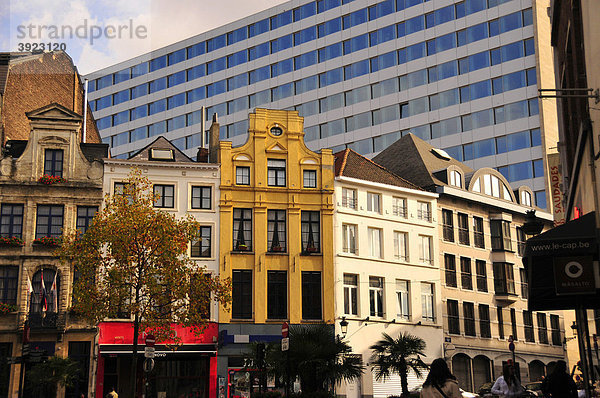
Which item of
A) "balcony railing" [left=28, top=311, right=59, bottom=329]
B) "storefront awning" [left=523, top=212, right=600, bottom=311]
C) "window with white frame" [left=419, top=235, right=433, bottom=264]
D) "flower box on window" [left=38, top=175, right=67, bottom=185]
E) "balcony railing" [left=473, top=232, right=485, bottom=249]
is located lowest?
"storefront awning" [left=523, top=212, right=600, bottom=311]

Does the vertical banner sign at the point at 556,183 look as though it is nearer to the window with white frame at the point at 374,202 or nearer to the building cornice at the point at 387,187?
the building cornice at the point at 387,187

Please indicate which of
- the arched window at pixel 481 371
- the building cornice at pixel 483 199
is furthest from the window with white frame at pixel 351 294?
the arched window at pixel 481 371

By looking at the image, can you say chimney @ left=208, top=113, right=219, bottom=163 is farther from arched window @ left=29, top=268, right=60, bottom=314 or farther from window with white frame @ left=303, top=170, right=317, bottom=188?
arched window @ left=29, top=268, right=60, bottom=314

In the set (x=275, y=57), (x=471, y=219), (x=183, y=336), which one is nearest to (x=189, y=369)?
(x=183, y=336)

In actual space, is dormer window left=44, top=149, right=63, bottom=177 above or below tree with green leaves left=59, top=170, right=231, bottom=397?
above

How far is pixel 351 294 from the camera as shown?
46.1 meters

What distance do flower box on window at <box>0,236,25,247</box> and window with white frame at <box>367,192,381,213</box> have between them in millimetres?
18846

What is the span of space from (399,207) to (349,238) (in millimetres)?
4337

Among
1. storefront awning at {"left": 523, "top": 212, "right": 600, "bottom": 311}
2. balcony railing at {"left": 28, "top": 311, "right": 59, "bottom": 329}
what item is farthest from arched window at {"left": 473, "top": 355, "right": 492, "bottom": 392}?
storefront awning at {"left": 523, "top": 212, "right": 600, "bottom": 311}

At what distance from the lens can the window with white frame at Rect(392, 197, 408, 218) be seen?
49062 mm

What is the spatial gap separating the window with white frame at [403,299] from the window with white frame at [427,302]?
1.01 meters

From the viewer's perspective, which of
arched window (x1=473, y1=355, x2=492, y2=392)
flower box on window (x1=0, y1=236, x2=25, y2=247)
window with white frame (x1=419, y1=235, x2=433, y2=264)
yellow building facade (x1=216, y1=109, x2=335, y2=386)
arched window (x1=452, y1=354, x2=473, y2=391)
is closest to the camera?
flower box on window (x1=0, y1=236, x2=25, y2=247)

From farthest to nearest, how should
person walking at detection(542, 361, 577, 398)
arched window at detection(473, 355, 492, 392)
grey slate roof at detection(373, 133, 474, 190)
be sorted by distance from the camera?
grey slate roof at detection(373, 133, 474, 190) → arched window at detection(473, 355, 492, 392) → person walking at detection(542, 361, 577, 398)

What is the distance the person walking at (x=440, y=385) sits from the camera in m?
11.9
